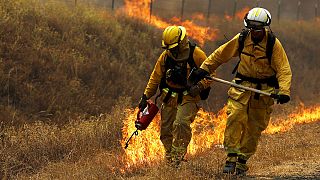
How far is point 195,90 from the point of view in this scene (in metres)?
6.19

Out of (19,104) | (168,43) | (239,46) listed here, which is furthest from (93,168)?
(19,104)

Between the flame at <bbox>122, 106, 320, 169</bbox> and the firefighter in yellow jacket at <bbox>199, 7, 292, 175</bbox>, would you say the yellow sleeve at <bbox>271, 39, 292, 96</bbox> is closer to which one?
the firefighter in yellow jacket at <bbox>199, 7, 292, 175</bbox>

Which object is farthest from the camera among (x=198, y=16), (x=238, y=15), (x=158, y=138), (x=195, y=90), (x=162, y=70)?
(x=238, y=15)

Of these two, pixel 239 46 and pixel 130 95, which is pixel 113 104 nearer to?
pixel 130 95

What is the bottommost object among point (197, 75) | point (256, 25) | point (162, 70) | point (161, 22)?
point (161, 22)

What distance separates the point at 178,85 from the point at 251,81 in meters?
1.02

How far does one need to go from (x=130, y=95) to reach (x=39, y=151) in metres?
5.11

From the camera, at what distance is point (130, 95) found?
1435 cm

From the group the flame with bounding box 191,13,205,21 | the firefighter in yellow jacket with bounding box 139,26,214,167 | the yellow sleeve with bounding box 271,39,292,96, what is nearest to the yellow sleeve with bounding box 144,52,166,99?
the firefighter in yellow jacket with bounding box 139,26,214,167

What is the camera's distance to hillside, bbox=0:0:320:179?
273 inches

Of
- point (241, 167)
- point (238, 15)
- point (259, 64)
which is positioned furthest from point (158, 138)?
point (238, 15)

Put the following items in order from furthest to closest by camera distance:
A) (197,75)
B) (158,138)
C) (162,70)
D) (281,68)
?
(158,138) < (162,70) < (197,75) < (281,68)

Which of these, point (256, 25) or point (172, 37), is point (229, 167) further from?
point (172, 37)

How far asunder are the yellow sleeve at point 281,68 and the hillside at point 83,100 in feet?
3.25
